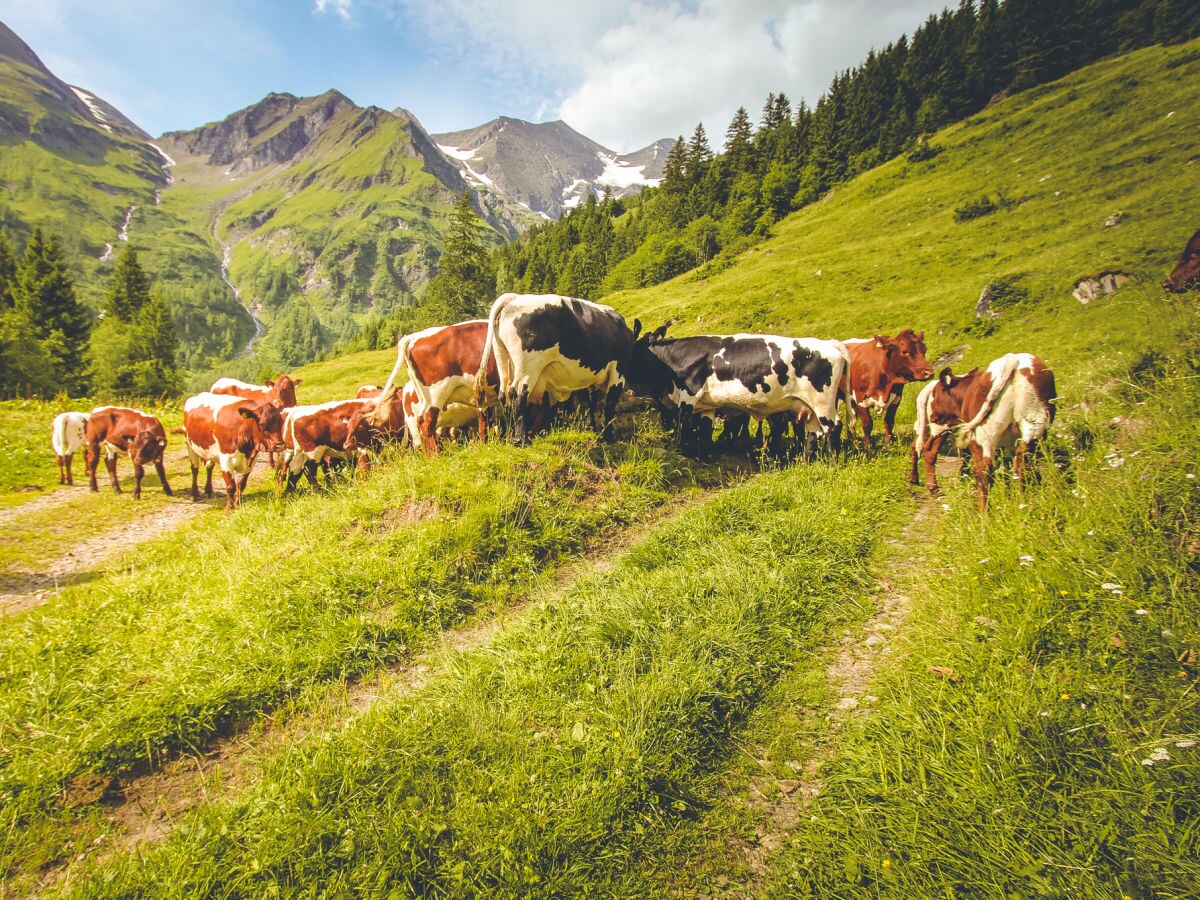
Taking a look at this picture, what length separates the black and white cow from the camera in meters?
8.91

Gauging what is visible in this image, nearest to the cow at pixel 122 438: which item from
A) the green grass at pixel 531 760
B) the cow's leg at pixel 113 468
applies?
the cow's leg at pixel 113 468

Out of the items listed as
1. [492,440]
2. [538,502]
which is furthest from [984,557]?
[492,440]

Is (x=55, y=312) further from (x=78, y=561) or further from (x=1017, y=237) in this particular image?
(x=1017, y=237)

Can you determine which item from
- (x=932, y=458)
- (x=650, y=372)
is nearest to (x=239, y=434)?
(x=650, y=372)

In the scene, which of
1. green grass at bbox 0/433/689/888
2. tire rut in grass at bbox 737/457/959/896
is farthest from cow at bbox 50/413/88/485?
tire rut in grass at bbox 737/457/959/896

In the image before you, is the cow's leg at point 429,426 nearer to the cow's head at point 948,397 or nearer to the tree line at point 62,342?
the cow's head at point 948,397

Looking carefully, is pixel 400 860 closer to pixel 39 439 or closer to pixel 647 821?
pixel 647 821

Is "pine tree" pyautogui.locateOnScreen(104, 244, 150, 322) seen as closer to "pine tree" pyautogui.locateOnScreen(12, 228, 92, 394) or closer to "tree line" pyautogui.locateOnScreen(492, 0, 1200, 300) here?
"pine tree" pyautogui.locateOnScreen(12, 228, 92, 394)

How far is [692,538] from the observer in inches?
226

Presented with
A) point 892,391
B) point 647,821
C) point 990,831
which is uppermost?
point 892,391

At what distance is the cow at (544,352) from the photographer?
25.8 ft

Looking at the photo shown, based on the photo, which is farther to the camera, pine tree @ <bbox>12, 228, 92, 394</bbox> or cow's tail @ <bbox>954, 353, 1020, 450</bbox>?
pine tree @ <bbox>12, 228, 92, 394</bbox>

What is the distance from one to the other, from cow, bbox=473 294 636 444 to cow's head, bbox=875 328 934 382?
6472 millimetres

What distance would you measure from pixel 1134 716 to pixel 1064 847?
85 centimetres
